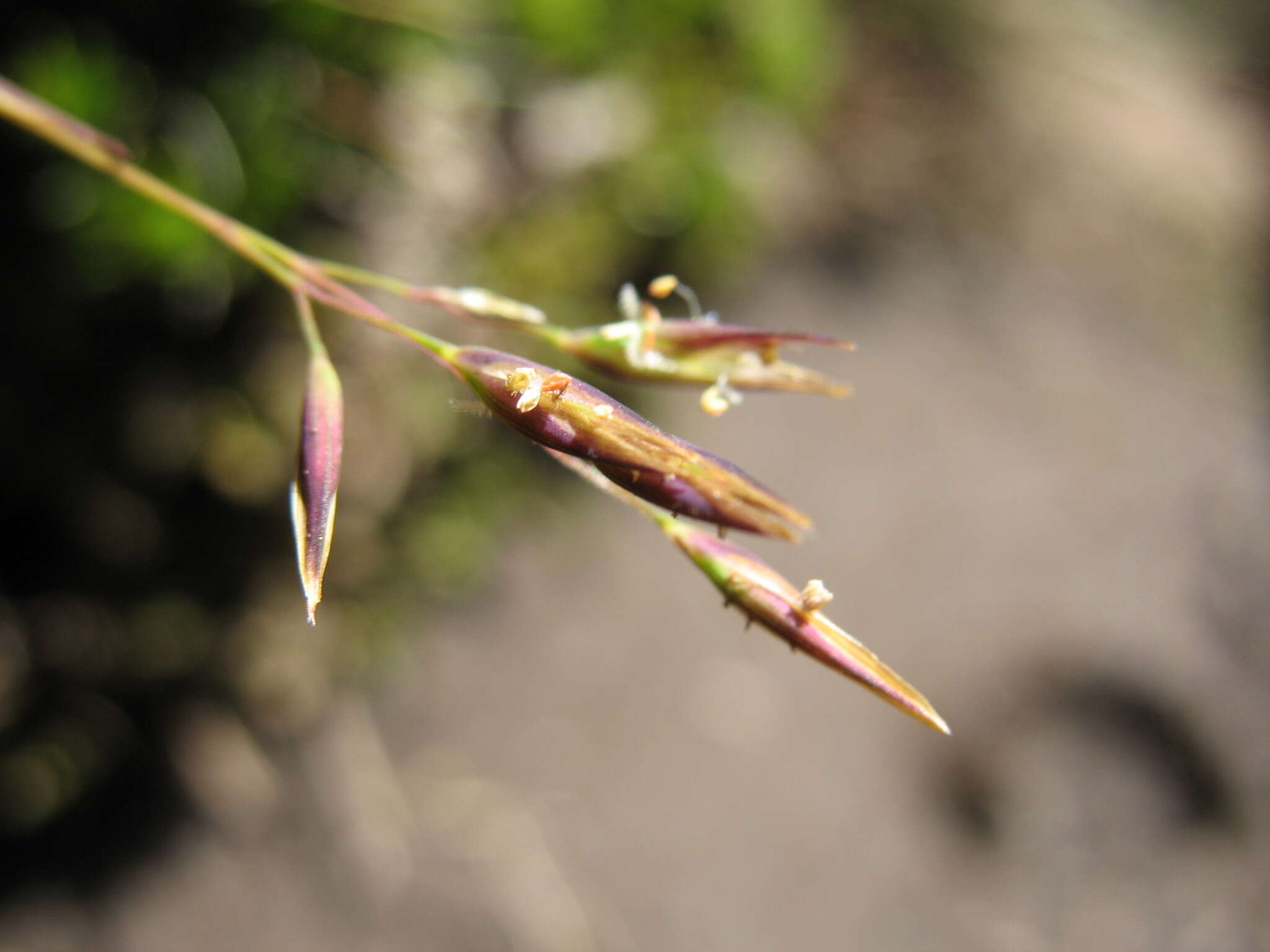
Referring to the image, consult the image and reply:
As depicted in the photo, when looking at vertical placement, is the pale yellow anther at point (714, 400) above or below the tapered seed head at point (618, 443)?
above

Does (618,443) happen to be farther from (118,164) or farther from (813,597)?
(118,164)

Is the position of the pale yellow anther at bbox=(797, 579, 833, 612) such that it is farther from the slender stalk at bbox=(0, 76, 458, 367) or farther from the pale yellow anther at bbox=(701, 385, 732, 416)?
the slender stalk at bbox=(0, 76, 458, 367)

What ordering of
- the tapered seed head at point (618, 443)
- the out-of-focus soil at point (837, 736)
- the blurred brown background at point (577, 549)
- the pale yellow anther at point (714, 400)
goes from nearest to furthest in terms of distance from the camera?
1. the tapered seed head at point (618, 443)
2. the pale yellow anther at point (714, 400)
3. the blurred brown background at point (577, 549)
4. the out-of-focus soil at point (837, 736)

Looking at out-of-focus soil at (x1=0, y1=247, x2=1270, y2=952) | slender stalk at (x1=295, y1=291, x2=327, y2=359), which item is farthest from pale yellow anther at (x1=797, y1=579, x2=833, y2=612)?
out-of-focus soil at (x1=0, y1=247, x2=1270, y2=952)

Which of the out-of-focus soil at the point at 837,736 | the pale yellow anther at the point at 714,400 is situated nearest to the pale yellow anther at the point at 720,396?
the pale yellow anther at the point at 714,400

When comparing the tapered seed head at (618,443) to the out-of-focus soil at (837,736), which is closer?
the tapered seed head at (618,443)

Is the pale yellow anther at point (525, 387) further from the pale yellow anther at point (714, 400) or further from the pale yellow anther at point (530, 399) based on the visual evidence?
the pale yellow anther at point (714, 400)

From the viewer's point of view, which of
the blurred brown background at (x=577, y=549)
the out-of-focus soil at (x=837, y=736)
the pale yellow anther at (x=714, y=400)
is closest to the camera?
the pale yellow anther at (x=714, y=400)
